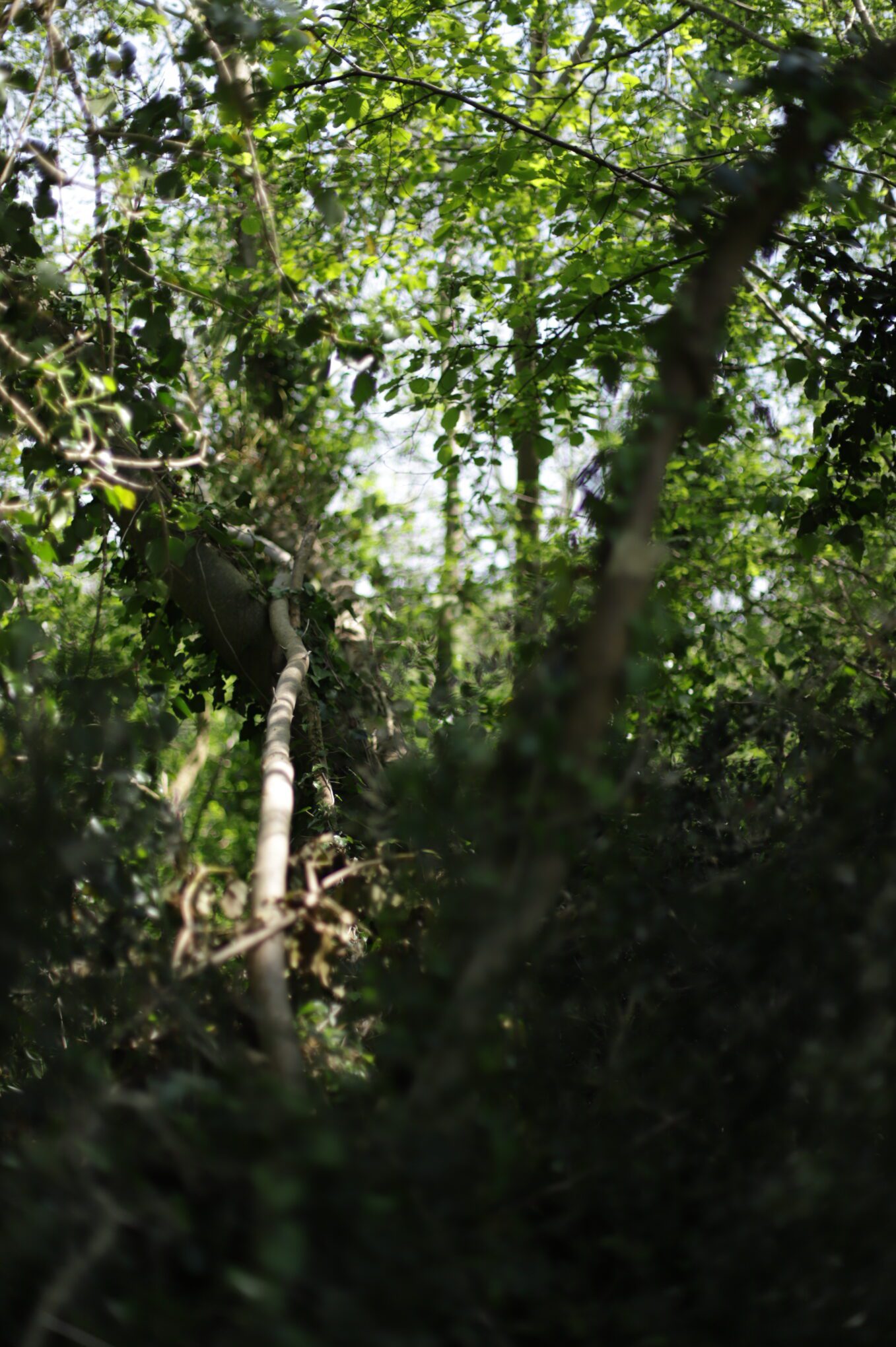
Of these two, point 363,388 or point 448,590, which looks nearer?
point 363,388

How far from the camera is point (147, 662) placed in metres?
5.28

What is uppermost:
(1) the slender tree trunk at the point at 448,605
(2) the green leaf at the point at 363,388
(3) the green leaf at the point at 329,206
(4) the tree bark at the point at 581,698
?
(1) the slender tree trunk at the point at 448,605

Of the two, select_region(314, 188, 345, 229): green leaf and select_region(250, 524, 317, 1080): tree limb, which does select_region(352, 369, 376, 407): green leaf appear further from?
select_region(250, 524, 317, 1080): tree limb

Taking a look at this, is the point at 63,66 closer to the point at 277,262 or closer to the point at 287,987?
the point at 277,262

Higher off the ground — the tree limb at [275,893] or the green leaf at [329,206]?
the green leaf at [329,206]

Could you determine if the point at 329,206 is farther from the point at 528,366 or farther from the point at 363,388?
the point at 528,366

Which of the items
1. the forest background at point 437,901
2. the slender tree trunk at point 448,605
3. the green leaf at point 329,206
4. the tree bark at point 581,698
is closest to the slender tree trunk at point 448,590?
the slender tree trunk at point 448,605

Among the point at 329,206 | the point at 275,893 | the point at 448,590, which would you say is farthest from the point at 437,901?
the point at 448,590

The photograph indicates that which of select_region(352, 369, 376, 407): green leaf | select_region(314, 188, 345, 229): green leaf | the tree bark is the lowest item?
the tree bark

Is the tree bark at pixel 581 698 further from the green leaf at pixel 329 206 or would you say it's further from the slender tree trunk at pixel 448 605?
the slender tree trunk at pixel 448 605

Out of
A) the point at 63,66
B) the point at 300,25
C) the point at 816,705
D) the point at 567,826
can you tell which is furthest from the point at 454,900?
the point at 300,25

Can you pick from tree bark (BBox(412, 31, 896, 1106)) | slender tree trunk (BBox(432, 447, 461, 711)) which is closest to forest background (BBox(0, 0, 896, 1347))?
tree bark (BBox(412, 31, 896, 1106))

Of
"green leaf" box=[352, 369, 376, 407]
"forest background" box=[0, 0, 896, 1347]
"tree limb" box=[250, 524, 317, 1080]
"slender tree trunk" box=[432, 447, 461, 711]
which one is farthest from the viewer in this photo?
"slender tree trunk" box=[432, 447, 461, 711]

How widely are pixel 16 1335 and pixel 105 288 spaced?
2.67 meters
